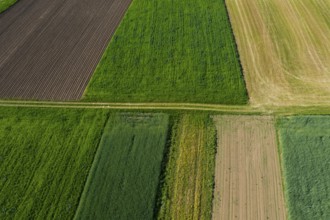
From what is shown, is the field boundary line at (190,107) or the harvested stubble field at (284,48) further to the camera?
the harvested stubble field at (284,48)

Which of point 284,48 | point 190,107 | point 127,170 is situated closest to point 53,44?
point 190,107

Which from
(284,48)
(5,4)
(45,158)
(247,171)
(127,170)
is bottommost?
Answer: (247,171)

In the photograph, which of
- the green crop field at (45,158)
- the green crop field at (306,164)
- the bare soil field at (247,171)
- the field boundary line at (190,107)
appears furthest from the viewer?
the field boundary line at (190,107)

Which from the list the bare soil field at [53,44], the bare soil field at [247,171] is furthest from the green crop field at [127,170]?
the bare soil field at [53,44]

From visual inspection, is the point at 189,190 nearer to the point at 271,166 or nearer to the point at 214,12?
the point at 271,166

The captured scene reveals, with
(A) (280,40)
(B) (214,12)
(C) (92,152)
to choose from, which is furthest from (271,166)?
(B) (214,12)

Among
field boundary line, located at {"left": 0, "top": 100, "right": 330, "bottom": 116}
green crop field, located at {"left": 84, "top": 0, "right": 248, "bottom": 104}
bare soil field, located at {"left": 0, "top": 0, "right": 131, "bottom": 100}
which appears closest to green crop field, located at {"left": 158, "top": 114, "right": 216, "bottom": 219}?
field boundary line, located at {"left": 0, "top": 100, "right": 330, "bottom": 116}

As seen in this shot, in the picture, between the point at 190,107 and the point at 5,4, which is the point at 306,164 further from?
the point at 5,4

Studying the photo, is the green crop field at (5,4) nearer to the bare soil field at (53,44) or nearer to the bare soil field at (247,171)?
the bare soil field at (53,44)
